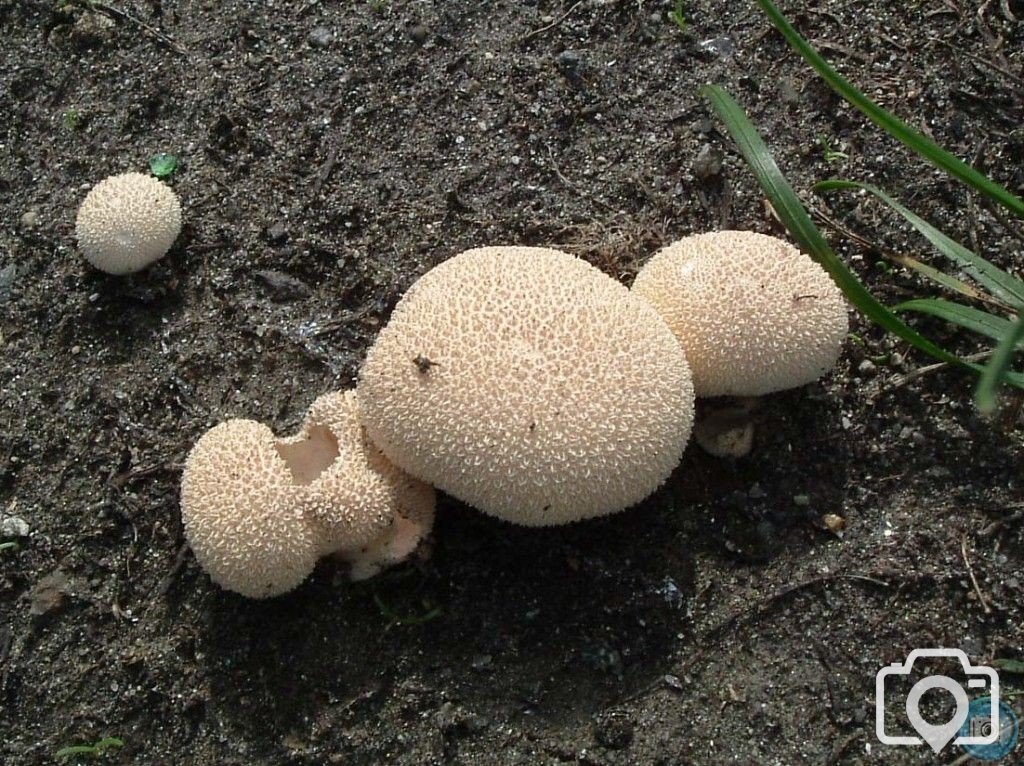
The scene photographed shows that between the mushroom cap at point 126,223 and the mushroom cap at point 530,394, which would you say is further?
the mushroom cap at point 126,223

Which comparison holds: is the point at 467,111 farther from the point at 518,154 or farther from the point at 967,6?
the point at 967,6

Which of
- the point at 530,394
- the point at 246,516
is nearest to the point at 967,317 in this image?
the point at 530,394

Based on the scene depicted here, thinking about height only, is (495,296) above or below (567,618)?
above

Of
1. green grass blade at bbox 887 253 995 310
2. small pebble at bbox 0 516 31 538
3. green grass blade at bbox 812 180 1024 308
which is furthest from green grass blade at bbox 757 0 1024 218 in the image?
small pebble at bbox 0 516 31 538

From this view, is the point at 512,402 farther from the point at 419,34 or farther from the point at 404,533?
the point at 419,34

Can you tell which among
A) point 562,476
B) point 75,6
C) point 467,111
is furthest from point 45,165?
point 562,476

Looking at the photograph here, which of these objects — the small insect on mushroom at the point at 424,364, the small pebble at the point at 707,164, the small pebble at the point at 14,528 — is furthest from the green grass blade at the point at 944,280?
the small pebble at the point at 14,528

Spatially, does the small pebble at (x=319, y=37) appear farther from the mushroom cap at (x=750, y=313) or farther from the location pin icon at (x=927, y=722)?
the location pin icon at (x=927, y=722)
